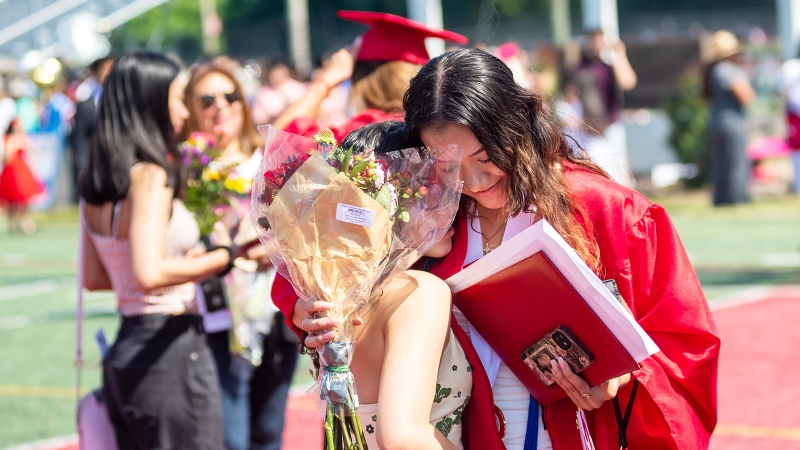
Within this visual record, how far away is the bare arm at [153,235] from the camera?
3.52 meters

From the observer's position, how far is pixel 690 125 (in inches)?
648

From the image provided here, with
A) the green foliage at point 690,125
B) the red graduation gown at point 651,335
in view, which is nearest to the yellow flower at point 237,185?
the red graduation gown at point 651,335

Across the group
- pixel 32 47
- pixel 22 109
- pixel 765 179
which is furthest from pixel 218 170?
pixel 32 47

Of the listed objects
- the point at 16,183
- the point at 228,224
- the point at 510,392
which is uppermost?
the point at 510,392

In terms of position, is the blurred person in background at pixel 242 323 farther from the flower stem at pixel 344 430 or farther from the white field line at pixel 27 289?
the white field line at pixel 27 289

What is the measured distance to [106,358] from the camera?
11.8 feet

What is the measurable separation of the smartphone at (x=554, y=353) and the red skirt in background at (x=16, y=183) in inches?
657

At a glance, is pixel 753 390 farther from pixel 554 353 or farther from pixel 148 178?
pixel 554 353

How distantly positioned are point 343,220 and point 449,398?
1.60 ft

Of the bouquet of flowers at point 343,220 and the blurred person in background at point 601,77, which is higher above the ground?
the bouquet of flowers at point 343,220

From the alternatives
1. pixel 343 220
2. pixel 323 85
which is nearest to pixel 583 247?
pixel 343 220

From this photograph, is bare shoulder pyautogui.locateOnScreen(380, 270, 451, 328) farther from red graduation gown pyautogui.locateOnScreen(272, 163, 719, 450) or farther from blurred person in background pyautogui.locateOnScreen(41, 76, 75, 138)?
blurred person in background pyautogui.locateOnScreen(41, 76, 75, 138)

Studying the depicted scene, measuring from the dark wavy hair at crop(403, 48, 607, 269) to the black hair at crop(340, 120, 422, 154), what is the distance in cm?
4

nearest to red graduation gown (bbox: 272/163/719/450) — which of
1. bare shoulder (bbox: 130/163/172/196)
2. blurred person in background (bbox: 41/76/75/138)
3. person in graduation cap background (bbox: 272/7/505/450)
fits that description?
person in graduation cap background (bbox: 272/7/505/450)
